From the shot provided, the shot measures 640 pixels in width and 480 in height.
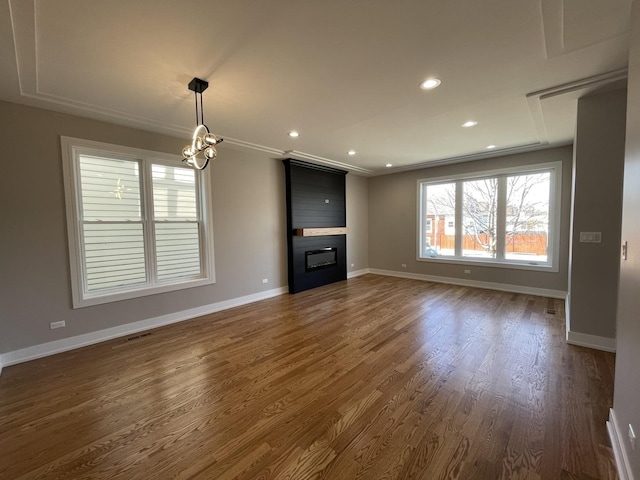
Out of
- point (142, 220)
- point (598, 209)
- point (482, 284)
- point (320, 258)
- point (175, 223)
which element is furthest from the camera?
point (320, 258)

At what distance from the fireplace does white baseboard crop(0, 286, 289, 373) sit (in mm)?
1491

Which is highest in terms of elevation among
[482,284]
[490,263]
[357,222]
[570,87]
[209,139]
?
[570,87]

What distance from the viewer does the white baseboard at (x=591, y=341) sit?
9.12 feet

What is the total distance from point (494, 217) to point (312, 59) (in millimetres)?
5067

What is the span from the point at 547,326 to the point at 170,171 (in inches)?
225

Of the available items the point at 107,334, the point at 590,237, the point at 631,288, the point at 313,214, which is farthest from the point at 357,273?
the point at 631,288

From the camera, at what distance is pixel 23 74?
2.27 m

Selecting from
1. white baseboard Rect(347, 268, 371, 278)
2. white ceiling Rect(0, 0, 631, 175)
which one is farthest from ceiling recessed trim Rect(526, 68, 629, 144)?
white baseboard Rect(347, 268, 371, 278)

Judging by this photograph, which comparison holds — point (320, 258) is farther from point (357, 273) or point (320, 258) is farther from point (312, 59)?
point (312, 59)

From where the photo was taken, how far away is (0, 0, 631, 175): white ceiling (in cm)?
167

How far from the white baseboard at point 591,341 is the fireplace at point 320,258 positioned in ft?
13.6

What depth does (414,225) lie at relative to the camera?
6535mm

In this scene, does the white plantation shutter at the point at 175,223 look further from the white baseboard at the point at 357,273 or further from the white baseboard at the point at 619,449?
the white baseboard at the point at 619,449

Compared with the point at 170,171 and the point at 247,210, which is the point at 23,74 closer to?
the point at 170,171
